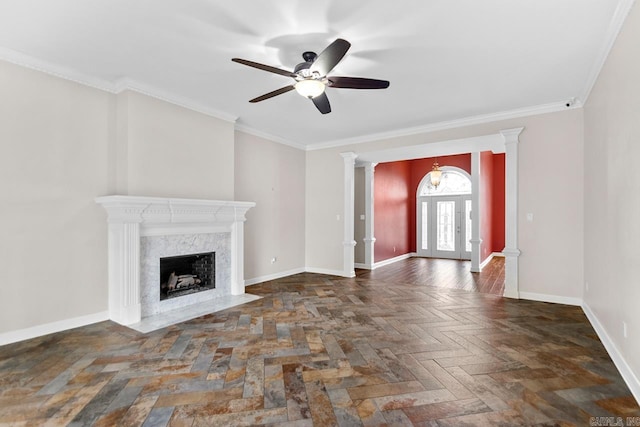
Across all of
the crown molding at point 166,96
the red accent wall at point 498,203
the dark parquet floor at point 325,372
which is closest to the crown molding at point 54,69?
the crown molding at point 166,96

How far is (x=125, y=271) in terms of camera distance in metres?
3.32

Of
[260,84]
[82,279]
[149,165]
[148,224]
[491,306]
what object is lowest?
[491,306]

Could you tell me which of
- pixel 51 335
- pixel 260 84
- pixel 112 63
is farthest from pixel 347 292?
pixel 112 63

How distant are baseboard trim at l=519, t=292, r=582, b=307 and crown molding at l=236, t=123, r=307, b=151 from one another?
14.9ft

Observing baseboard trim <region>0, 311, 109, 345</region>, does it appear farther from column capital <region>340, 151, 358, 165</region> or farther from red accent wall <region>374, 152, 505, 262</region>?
red accent wall <region>374, 152, 505, 262</region>

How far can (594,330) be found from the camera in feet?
10.2

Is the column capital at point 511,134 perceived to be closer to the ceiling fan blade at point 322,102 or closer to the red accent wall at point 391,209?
the ceiling fan blade at point 322,102

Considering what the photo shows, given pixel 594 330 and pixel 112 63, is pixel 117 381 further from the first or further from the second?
pixel 594 330

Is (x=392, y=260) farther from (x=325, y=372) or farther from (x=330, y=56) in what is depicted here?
(x=330, y=56)

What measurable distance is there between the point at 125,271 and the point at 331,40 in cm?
311

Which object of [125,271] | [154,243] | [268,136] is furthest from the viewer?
[268,136]

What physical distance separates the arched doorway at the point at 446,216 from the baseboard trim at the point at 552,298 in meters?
4.17

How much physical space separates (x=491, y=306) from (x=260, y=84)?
3.97m

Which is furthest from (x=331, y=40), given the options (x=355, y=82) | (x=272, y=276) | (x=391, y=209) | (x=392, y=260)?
(x=392, y=260)
